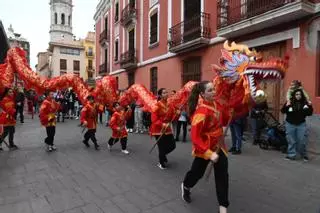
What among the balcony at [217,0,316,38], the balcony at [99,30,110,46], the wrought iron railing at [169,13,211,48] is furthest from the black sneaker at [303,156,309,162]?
the balcony at [99,30,110,46]

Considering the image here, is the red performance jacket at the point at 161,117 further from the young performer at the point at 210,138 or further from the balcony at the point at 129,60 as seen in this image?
the balcony at the point at 129,60

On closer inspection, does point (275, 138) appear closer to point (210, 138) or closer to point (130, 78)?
point (210, 138)

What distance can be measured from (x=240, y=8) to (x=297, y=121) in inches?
183

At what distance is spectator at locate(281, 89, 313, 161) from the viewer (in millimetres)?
6379

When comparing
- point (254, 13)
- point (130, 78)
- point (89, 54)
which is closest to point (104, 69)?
point (130, 78)

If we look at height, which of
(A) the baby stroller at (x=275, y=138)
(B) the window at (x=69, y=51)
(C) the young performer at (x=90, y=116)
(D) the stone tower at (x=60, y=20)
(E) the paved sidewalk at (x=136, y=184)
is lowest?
(E) the paved sidewalk at (x=136, y=184)

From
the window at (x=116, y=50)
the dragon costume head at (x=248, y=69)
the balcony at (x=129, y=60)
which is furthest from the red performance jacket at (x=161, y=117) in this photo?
Result: the window at (x=116, y=50)

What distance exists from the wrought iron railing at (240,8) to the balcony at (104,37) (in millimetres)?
14853

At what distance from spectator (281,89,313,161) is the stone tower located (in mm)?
59074

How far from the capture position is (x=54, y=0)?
59.1 m

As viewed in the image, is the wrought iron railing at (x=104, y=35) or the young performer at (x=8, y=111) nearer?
the young performer at (x=8, y=111)

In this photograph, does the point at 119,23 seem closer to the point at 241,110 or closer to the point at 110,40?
the point at 110,40

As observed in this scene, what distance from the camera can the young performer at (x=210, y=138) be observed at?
344cm

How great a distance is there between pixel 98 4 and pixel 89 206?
25.4 metres
